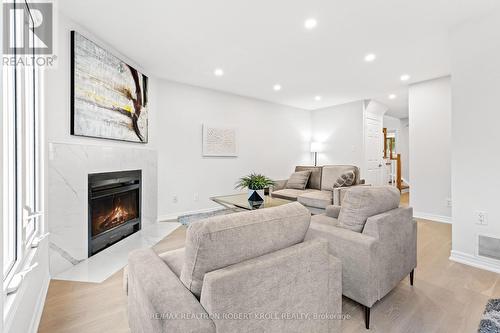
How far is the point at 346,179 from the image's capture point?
12.7ft

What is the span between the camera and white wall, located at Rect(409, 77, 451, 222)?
12.5 ft

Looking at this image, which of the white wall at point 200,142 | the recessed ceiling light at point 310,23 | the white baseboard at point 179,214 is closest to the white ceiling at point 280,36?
the recessed ceiling light at point 310,23

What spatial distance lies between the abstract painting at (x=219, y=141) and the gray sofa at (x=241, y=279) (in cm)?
342

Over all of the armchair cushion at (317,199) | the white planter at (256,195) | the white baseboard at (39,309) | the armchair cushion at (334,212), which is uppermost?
the white planter at (256,195)

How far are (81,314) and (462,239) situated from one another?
11.5ft

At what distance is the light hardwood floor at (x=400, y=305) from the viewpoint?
150cm

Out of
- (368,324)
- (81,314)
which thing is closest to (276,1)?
(368,324)

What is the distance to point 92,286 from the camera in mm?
1976

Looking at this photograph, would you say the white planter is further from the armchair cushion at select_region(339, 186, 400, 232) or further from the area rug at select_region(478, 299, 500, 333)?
the area rug at select_region(478, 299, 500, 333)

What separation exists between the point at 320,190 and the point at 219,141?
220 centimetres

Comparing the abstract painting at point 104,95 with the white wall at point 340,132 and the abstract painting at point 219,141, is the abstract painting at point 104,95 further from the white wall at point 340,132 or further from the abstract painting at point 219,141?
the white wall at point 340,132

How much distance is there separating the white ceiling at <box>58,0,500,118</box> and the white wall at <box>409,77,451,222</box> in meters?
0.32

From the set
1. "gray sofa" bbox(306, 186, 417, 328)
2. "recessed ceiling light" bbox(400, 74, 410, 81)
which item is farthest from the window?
"recessed ceiling light" bbox(400, 74, 410, 81)

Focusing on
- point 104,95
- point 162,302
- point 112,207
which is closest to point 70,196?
point 112,207
